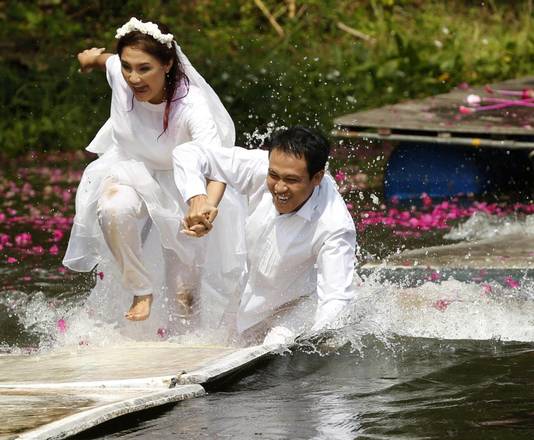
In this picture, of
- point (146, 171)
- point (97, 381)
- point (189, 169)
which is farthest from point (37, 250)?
point (97, 381)

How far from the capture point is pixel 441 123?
1130cm

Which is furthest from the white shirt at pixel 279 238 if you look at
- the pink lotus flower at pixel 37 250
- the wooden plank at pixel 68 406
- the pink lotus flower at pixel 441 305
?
the pink lotus flower at pixel 37 250

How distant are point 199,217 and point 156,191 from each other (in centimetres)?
86

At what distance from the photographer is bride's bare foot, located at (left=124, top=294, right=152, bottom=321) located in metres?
6.63

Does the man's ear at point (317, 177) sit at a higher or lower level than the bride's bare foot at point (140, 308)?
higher

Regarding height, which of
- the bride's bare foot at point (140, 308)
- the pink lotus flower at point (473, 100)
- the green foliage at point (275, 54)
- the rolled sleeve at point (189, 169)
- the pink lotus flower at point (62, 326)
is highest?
the green foliage at point (275, 54)

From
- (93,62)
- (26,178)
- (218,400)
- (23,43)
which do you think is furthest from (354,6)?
(218,400)

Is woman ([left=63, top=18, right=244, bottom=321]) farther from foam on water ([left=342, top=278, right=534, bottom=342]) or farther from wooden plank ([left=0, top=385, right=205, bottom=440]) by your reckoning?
wooden plank ([left=0, top=385, right=205, bottom=440])

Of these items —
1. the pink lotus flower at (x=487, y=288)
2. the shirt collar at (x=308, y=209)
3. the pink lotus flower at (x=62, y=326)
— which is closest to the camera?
Answer: the shirt collar at (x=308, y=209)

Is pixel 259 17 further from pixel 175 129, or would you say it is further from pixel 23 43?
pixel 175 129

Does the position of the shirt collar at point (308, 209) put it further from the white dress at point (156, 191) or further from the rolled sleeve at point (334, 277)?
the white dress at point (156, 191)

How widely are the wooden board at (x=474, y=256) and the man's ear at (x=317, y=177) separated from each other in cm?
202

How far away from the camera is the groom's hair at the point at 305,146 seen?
5988mm

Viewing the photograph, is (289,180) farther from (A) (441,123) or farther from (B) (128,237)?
(A) (441,123)
